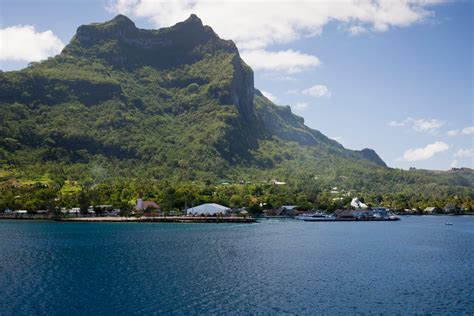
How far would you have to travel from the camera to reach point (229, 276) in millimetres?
71062

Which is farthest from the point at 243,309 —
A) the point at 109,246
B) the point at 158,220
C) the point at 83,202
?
the point at 83,202

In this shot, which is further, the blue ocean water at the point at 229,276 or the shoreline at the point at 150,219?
the shoreline at the point at 150,219

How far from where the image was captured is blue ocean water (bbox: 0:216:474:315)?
5500cm

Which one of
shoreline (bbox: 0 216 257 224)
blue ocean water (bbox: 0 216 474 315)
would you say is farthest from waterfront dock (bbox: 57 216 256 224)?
blue ocean water (bbox: 0 216 474 315)

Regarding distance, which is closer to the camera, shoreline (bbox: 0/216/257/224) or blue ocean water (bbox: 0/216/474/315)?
blue ocean water (bbox: 0/216/474/315)

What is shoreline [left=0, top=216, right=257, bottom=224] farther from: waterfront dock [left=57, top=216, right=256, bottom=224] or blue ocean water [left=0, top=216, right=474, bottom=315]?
blue ocean water [left=0, top=216, right=474, bottom=315]

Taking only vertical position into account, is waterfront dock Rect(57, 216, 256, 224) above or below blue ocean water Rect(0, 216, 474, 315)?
above

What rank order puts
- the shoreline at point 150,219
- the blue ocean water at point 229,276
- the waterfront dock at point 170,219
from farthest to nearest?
the waterfront dock at point 170,219 → the shoreline at point 150,219 → the blue ocean water at point 229,276

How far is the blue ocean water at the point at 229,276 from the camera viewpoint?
55000mm

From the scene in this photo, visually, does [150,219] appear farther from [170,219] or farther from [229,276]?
[229,276]

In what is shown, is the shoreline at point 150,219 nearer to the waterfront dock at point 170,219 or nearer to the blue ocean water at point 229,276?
the waterfront dock at point 170,219

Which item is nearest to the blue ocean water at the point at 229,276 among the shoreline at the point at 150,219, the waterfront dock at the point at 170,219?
the shoreline at the point at 150,219

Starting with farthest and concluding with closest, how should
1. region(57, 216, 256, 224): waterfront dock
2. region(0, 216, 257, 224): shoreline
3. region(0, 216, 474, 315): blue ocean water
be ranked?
1. region(57, 216, 256, 224): waterfront dock
2. region(0, 216, 257, 224): shoreline
3. region(0, 216, 474, 315): blue ocean water

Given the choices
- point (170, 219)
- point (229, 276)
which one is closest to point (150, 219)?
point (170, 219)
